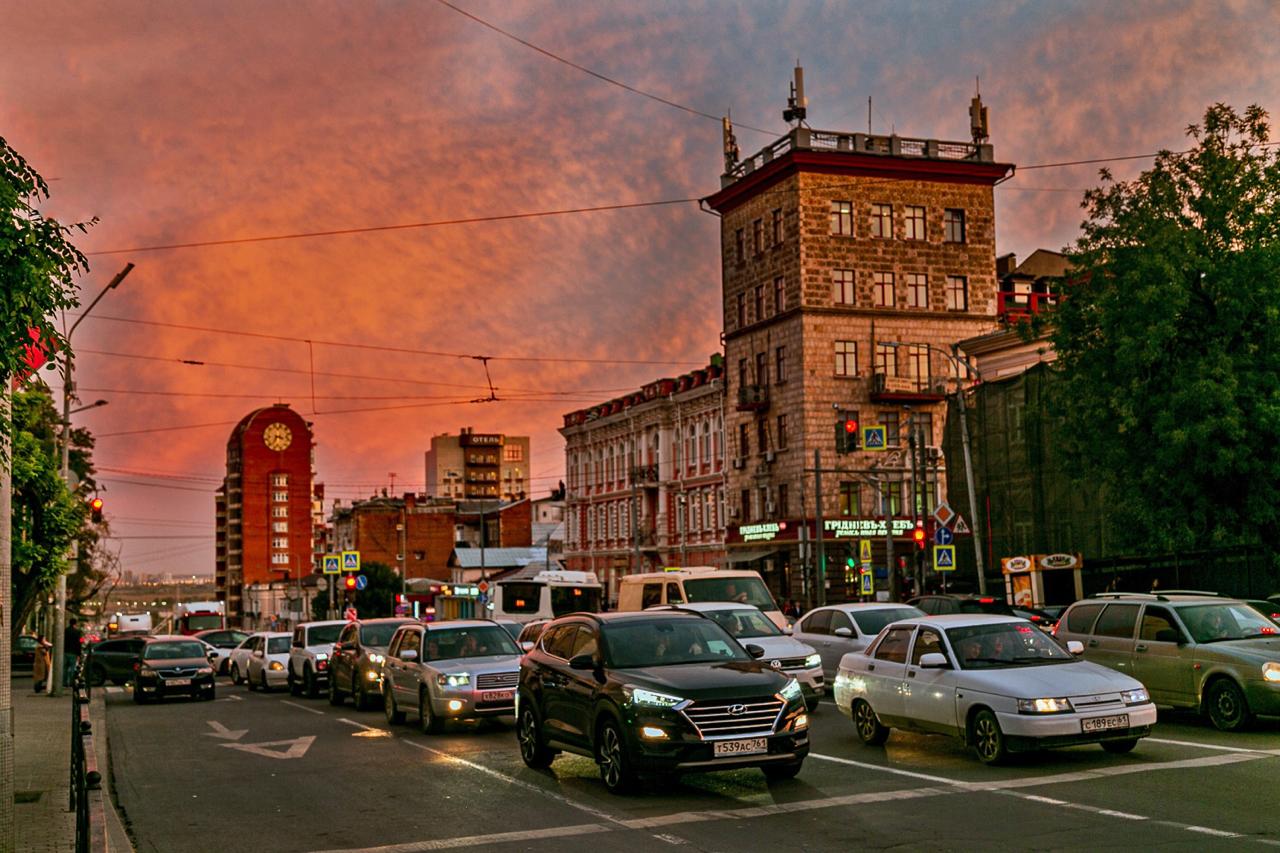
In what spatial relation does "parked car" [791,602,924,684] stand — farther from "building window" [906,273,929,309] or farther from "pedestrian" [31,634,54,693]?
"building window" [906,273,929,309]

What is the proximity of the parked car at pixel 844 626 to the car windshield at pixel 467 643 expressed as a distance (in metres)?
5.63

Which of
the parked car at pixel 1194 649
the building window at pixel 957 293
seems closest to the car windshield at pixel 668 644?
the parked car at pixel 1194 649

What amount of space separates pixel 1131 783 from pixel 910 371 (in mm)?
57045

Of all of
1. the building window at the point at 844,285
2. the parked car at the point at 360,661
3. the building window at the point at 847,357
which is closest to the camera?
the parked car at the point at 360,661

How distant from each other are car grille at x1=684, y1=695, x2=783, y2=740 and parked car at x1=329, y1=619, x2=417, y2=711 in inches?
536

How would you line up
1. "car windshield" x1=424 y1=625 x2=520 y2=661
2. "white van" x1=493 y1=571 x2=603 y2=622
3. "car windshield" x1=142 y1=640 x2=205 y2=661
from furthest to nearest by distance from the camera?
"white van" x1=493 y1=571 x2=603 y2=622, "car windshield" x1=142 y1=640 x2=205 y2=661, "car windshield" x1=424 y1=625 x2=520 y2=661

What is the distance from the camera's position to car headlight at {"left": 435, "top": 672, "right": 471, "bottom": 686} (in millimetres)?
20312

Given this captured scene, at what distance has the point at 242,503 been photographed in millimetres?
181750

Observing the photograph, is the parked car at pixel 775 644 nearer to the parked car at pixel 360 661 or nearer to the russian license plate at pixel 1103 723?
the russian license plate at pixel 1103 723

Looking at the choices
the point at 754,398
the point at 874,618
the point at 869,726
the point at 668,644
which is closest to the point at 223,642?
the point at 754,398

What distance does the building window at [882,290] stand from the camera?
68938 millimetres

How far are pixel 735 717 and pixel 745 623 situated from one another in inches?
378

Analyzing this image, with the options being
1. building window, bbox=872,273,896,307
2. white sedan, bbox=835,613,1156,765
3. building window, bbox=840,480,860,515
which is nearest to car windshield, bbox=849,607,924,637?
white sedan, bbox=835,613,1156,765

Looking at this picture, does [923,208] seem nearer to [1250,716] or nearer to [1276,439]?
[1276,439]
